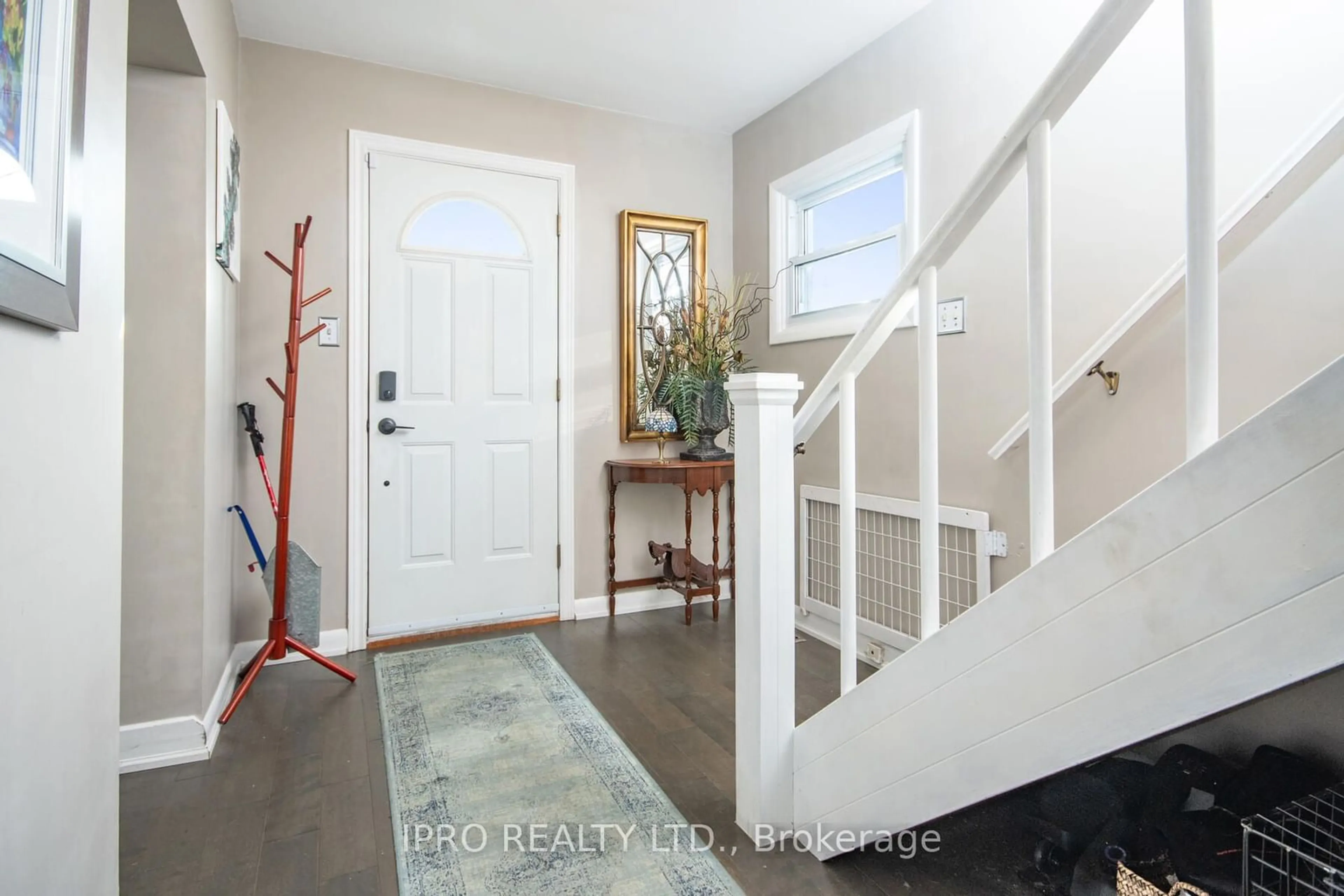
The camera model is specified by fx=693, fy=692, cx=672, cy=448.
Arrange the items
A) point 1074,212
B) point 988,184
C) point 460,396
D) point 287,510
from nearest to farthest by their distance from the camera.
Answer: point 988,184
point 1074,212
point 287,510
point 460,396

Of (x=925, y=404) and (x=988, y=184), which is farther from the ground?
(x=988, y=184)

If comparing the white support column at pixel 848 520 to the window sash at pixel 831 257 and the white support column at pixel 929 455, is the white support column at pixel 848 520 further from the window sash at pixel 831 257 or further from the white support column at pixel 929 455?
the window sash at pixel 831 257

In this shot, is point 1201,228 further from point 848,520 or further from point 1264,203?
point 1264,203

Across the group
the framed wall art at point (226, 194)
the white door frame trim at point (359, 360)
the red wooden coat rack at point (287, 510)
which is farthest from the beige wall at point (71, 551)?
the white door frame trim at point (359, 360)

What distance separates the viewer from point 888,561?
266cm

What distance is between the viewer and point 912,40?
2584 millimetres

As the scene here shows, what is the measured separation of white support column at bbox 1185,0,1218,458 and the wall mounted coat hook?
119 cm

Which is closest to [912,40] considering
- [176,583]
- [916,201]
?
[916,201]

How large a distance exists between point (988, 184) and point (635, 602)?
8.97ft

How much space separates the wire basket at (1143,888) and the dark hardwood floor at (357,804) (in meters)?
0.19

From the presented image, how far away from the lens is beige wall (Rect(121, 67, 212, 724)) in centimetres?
193

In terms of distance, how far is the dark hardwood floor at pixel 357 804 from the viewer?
4.82ft

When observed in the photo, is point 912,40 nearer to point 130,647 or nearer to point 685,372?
point 685,372

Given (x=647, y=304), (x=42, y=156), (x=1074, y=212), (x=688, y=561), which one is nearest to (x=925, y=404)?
A: (x=1074, y=212)
